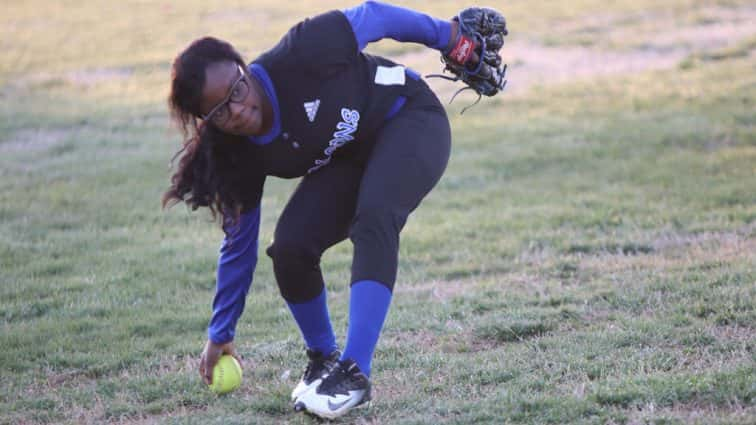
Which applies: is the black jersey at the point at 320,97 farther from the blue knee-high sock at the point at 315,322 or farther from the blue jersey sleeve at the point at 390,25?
the blue knee-high sock at the point at 315,322

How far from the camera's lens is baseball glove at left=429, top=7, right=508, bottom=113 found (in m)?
5.07

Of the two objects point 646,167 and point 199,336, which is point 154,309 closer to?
point 199,336

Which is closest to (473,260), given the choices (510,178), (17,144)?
(510,178)

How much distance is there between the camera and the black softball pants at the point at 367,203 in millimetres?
4316

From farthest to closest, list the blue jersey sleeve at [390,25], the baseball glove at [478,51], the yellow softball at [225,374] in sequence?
the baseball glove at [478,51] → the yellow softball at [225,374] → the blue jersey sleeve at [390,25]

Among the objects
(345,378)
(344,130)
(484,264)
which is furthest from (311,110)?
(484,264)

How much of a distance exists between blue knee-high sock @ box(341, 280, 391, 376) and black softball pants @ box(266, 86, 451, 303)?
0.04 metres

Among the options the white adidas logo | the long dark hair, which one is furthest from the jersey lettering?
the long dark hair

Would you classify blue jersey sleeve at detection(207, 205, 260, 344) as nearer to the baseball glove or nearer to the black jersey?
the black jersey

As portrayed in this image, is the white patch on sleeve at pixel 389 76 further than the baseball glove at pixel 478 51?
No

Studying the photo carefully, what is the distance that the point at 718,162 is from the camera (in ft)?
34.2

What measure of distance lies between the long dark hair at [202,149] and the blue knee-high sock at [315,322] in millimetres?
540

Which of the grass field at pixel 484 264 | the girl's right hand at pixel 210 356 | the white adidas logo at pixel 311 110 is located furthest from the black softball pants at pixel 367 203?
the grass field at pixel 484 264

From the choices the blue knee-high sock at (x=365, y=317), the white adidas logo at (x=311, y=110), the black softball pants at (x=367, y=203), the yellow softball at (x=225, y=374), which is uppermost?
the white adidas logo at (x=311, y=110)
